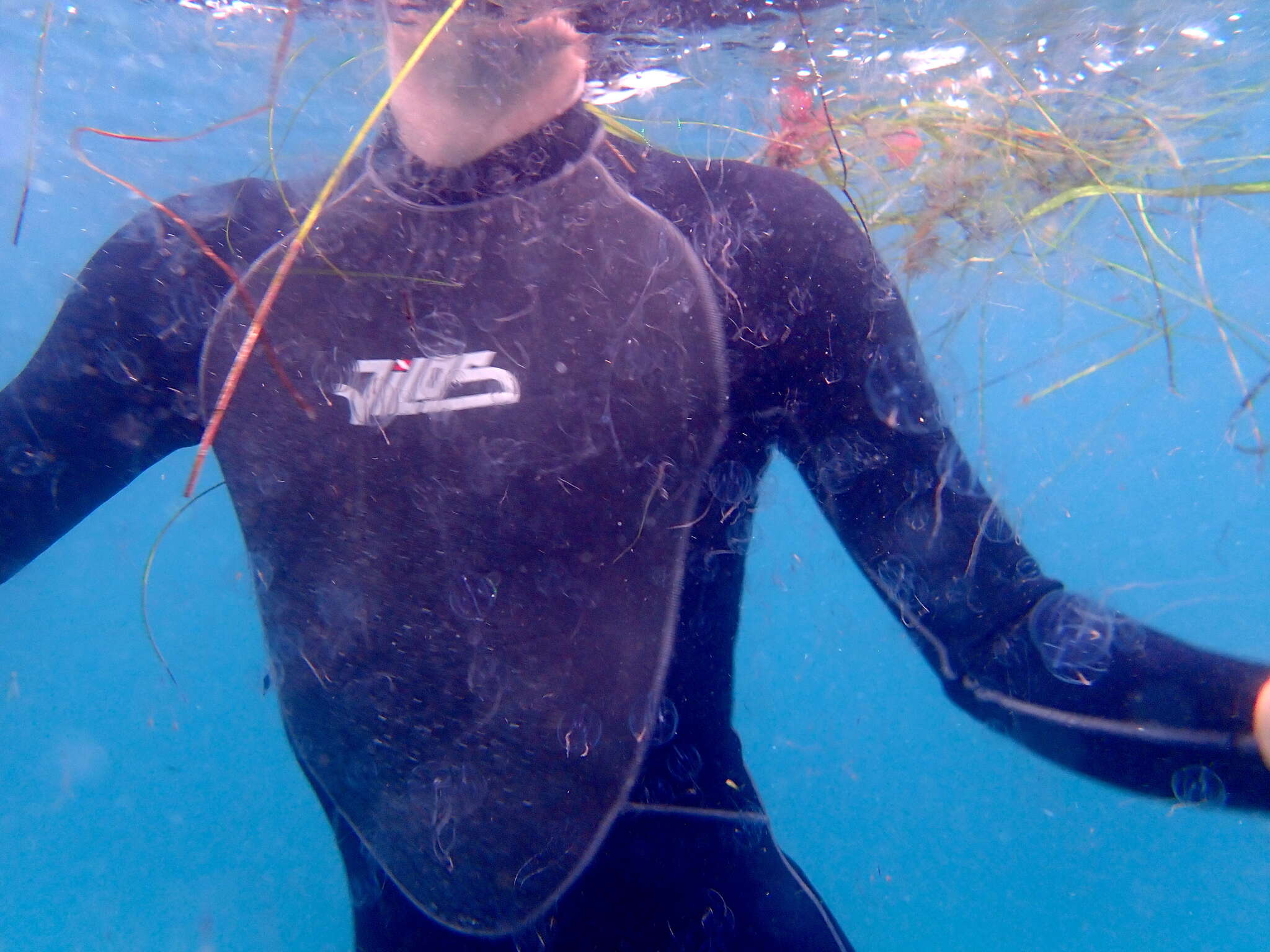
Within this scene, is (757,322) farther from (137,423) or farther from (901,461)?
(137,423)

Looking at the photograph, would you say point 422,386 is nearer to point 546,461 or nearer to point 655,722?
point 546,461

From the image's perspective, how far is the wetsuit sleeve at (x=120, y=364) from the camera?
1.67 m

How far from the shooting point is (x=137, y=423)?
1799 millimetres

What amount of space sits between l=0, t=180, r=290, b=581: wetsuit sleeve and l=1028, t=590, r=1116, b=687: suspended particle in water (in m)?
2.01

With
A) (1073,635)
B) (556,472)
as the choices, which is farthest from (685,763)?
(1073,635)

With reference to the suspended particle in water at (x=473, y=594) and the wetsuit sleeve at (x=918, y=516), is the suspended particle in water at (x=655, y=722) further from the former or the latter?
the wetsuit sleeve at (x=918, y=516)

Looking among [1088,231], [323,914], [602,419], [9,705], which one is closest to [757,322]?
[602,419]

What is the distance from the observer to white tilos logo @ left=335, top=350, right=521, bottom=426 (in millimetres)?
1548

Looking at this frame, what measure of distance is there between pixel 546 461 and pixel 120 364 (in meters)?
1.16

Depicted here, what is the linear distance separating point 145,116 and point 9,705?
11852mm

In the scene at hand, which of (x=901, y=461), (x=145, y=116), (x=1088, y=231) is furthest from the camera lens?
(x=145, y=116)

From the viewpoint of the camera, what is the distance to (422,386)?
1.56 meters

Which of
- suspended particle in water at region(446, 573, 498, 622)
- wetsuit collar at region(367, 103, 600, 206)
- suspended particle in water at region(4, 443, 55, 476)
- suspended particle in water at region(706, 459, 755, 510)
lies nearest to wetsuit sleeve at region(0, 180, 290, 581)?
suspended particle in water at region(4, 443, 55, 476)

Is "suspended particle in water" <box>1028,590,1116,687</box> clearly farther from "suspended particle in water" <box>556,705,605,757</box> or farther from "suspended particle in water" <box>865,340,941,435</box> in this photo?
"suspended particle in water" <box>556,705,605,757</box>
